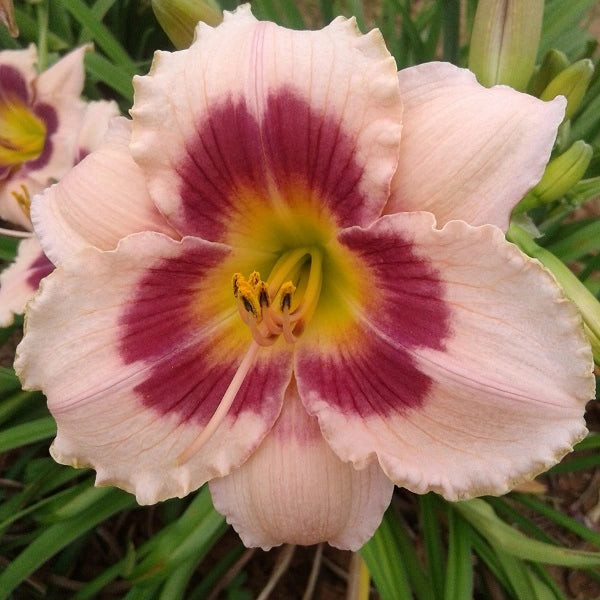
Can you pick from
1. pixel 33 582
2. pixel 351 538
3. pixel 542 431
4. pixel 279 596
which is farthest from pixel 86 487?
pixel 542 431

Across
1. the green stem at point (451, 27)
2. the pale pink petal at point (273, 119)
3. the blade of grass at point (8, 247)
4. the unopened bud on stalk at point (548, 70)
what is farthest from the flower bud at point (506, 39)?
the blade of grass at point (8, 247)

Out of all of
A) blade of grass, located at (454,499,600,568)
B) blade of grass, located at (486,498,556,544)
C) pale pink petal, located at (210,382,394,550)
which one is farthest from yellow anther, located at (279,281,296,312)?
blade of grass, located at (486,498,556,544)

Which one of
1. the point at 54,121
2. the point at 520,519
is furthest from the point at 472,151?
the point at 54,121

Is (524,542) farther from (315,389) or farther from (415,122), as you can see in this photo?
(415,122)

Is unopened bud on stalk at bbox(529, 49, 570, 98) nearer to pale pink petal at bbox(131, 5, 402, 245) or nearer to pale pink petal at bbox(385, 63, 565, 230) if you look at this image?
pale pink petal at bbox(385, 63, 565, 230)

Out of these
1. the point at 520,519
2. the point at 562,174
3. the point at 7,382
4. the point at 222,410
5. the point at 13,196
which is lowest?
the point at 520,519

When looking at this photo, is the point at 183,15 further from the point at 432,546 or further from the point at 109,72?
the point at 432,546
